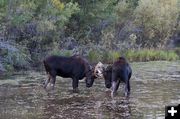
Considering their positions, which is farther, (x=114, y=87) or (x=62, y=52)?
(x=62, y=52)

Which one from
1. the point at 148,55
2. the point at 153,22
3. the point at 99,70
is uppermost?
the point at 153,22

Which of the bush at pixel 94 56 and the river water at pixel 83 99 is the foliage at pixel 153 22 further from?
the river water at pixel 83 99

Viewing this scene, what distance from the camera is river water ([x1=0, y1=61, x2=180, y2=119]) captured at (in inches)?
471

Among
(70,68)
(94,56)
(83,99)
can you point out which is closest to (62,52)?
(94,56)

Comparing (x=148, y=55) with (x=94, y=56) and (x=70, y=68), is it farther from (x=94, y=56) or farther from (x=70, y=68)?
(x=70, y=68)

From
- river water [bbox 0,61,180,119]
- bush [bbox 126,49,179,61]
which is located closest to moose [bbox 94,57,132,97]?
river water [bbox 0,61,180,119]

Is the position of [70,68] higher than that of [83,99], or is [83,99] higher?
[70,68]

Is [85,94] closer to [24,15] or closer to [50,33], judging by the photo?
[24,15]

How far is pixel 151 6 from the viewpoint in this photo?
113 ft

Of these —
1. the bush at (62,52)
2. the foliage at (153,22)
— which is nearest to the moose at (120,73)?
the bush at (62,52)

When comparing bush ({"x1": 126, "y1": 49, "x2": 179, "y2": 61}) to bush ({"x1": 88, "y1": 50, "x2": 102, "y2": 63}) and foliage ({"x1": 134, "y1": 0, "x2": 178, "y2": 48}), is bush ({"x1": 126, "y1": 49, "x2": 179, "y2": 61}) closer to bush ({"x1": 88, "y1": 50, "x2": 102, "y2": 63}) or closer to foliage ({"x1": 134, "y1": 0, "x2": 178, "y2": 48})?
bush ({"x1": 88, "y1": 50, "x2": 102, "y2": 63})

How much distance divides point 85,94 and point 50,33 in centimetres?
1133

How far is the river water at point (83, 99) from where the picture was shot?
1197 cm

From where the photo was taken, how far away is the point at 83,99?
14.2m
